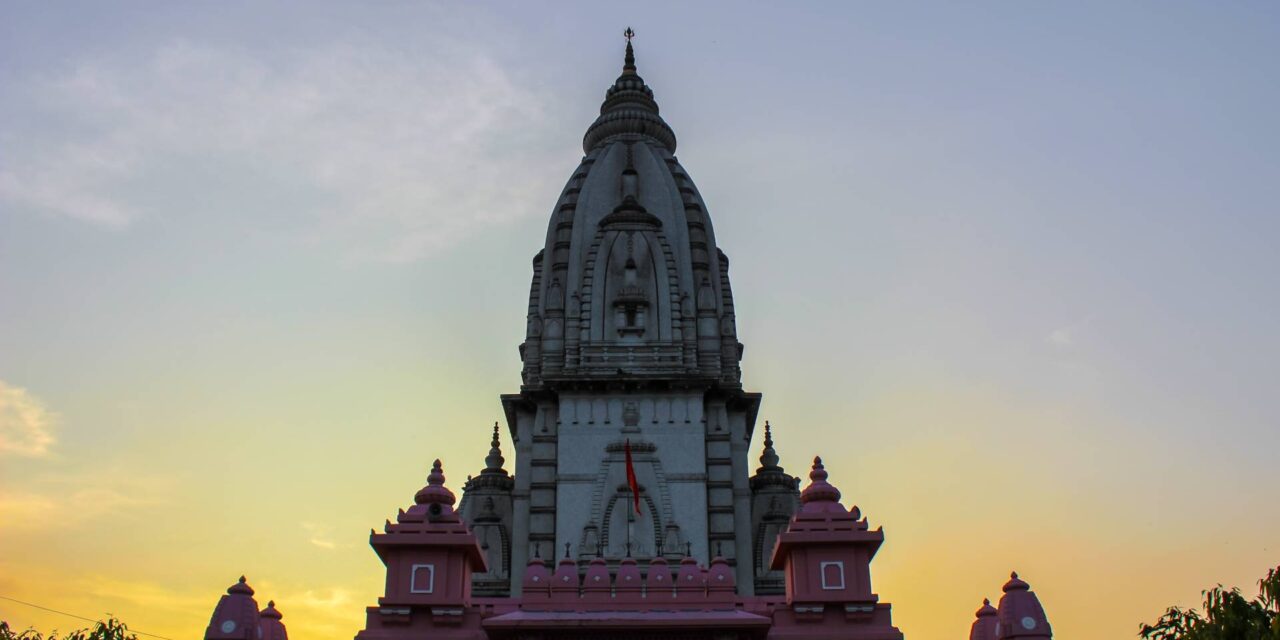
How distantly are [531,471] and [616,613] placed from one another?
14.0 metres

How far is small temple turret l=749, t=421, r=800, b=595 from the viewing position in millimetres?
28594

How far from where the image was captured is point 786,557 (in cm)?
1708

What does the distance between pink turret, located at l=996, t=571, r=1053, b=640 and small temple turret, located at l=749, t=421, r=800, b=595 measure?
11.9 metres

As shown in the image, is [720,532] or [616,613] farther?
[720,532]

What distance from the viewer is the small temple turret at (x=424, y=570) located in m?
16.1

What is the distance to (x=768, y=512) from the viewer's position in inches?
1174

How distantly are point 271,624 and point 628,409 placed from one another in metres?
13.5

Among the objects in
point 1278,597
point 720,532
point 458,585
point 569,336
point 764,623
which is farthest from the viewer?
point 569,336

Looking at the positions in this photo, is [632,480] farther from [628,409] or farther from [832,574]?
[832,574]

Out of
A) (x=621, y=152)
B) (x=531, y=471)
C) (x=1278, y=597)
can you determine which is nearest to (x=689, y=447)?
(x=531, y=471)

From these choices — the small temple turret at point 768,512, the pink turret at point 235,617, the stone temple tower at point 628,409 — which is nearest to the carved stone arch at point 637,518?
the stone temple tower at point 628,409

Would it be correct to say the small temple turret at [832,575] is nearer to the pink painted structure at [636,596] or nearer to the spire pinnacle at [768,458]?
the pink painted structure at [636,596]

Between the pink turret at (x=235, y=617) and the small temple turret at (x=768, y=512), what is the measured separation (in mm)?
14960

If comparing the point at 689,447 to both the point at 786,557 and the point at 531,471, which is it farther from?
the point at 786,557
